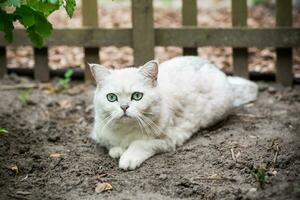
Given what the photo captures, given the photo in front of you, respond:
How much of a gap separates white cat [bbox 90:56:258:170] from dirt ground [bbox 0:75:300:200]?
102 mm

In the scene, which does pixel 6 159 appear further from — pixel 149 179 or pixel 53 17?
pixel 53 17

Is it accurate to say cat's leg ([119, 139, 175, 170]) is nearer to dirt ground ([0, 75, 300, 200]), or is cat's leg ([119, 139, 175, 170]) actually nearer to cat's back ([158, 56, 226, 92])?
dirt ground ([0, 75, 300, 200])

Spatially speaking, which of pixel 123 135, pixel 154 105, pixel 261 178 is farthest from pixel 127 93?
pixel 261 178

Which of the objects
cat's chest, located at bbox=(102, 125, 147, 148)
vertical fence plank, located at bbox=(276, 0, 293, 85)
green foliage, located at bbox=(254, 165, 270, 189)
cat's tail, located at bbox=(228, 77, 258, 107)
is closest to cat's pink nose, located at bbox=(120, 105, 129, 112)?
cat's chest, located at bbox=(102, 125, 147, 148)

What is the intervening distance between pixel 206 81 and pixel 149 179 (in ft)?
4.07

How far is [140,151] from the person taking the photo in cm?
424

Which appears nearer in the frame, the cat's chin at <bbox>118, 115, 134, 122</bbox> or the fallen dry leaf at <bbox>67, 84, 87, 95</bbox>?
the cat's chin at <bbox>118, 115, 134, 122</bbox>

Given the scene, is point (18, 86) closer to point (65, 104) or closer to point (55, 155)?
point (65, 104)

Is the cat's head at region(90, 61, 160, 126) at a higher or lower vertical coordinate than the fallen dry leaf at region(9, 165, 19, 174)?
higher

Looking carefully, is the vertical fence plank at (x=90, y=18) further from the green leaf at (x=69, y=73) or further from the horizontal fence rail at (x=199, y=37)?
the green leaf at (x=69, y=73)

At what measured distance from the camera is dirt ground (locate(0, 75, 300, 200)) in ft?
12.4

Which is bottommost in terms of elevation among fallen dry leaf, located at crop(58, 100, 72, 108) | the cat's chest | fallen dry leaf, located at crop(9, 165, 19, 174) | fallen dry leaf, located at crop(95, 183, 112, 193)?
fallen dry leaf, located at crop(95, 183, 112, 193)

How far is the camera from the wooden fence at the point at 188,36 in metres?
5.71

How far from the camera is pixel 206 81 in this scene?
16.1 ft
